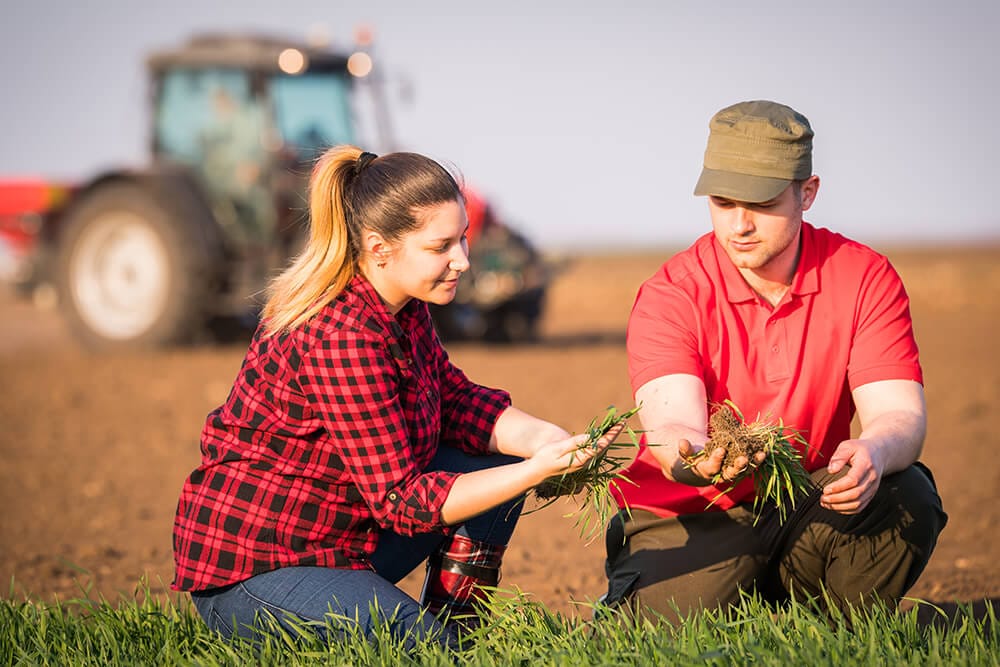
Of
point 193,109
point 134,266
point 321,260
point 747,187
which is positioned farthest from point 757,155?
point 134,266

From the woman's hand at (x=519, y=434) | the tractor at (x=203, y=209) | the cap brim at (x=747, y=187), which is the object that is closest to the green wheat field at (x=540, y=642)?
the woman's hand at (x=519, y=434)

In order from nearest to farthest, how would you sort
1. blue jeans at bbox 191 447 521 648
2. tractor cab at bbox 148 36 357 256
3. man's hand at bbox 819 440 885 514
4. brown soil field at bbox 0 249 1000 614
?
man's hand at bbox 819 440 885 514 < blue jeans at bbox 191 447 521 648 < brown soil field at bbox 0 249 1000 614 < tractor cab at bbox 148 36 357 256

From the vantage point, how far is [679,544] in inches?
126

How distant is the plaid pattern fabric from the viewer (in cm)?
322

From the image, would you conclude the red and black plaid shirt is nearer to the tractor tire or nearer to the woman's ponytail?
the woman's ponytail

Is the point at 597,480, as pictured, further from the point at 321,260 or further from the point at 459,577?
the point at 321,260

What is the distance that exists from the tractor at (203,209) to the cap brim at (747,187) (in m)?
7.06

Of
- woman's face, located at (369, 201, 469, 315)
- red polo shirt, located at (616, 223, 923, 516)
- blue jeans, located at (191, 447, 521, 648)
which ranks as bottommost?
blue jeans, located at (191, 447, 521, 648)

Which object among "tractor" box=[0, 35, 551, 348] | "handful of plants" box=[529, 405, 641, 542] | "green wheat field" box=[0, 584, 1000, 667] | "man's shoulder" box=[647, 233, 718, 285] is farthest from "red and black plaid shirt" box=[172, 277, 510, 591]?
"tractor" box=[0, 35, 551, 348]

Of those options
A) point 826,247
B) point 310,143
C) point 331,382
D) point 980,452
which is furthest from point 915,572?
point 310,143

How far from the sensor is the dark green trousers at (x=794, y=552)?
10.2 feet

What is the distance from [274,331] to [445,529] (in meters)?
0.70

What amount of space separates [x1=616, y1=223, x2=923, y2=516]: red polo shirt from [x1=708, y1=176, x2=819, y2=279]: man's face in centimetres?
9

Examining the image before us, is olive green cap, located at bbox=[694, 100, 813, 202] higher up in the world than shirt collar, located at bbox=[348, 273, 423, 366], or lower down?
higher up
